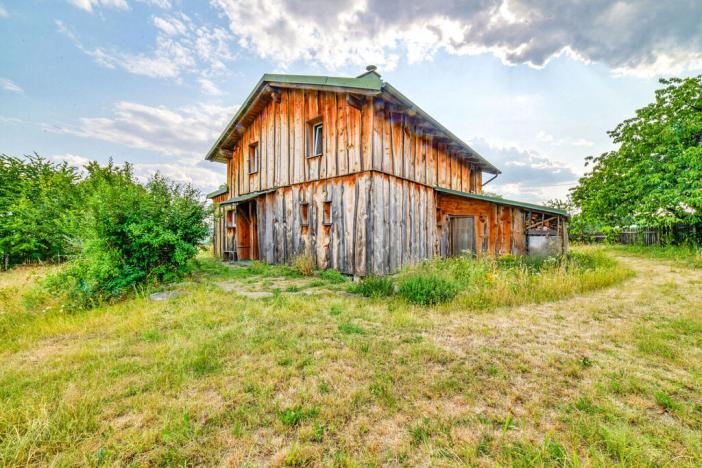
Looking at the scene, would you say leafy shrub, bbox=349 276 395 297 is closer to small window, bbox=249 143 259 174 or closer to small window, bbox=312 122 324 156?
small window, bbox=312 122 324 156

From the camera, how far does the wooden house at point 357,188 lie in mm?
8164

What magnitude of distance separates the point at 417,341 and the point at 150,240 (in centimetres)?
575

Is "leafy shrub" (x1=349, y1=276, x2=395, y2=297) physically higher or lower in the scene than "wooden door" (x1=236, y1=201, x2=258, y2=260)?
lower

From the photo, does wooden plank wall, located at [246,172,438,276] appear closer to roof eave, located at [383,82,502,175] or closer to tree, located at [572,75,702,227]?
roof eave, located at [383,82,502,175]

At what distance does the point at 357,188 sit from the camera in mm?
8297

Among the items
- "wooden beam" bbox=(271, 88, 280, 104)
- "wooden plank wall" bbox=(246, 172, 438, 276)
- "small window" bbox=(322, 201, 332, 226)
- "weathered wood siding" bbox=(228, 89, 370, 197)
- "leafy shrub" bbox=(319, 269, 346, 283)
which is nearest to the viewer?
"leafy shrub" bbox=(319, 269, 346, 283)

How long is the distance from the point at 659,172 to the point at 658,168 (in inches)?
9.3

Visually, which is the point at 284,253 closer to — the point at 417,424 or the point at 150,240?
the point at 150,240

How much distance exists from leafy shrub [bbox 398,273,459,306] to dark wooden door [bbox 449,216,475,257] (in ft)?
22.5

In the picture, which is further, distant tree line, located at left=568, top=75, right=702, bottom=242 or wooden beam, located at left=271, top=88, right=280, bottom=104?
distant tree line, located at left=568, top=75, right=702, bottom=242

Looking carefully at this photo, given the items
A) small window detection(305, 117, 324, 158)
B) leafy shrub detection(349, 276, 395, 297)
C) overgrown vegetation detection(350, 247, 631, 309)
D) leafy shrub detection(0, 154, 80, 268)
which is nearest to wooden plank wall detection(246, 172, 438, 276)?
small window detection(305, 117, 324, 158)

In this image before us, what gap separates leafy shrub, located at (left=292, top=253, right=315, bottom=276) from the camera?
891 cm

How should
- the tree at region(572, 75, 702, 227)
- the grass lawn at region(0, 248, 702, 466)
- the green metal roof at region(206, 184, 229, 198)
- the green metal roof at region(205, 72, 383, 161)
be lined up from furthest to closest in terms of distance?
the green metal roof at region(206, 184, 229, 198), the tree at region(572, 75, 702, 227), the green metal roof at region(205, 72, 383, 161), the grass lawn at region(0, 248, 702, 466)

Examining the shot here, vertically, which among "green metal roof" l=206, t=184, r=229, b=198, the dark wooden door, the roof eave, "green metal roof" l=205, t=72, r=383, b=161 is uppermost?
"green metal roof" l=205, t=72, r=383, b=161
